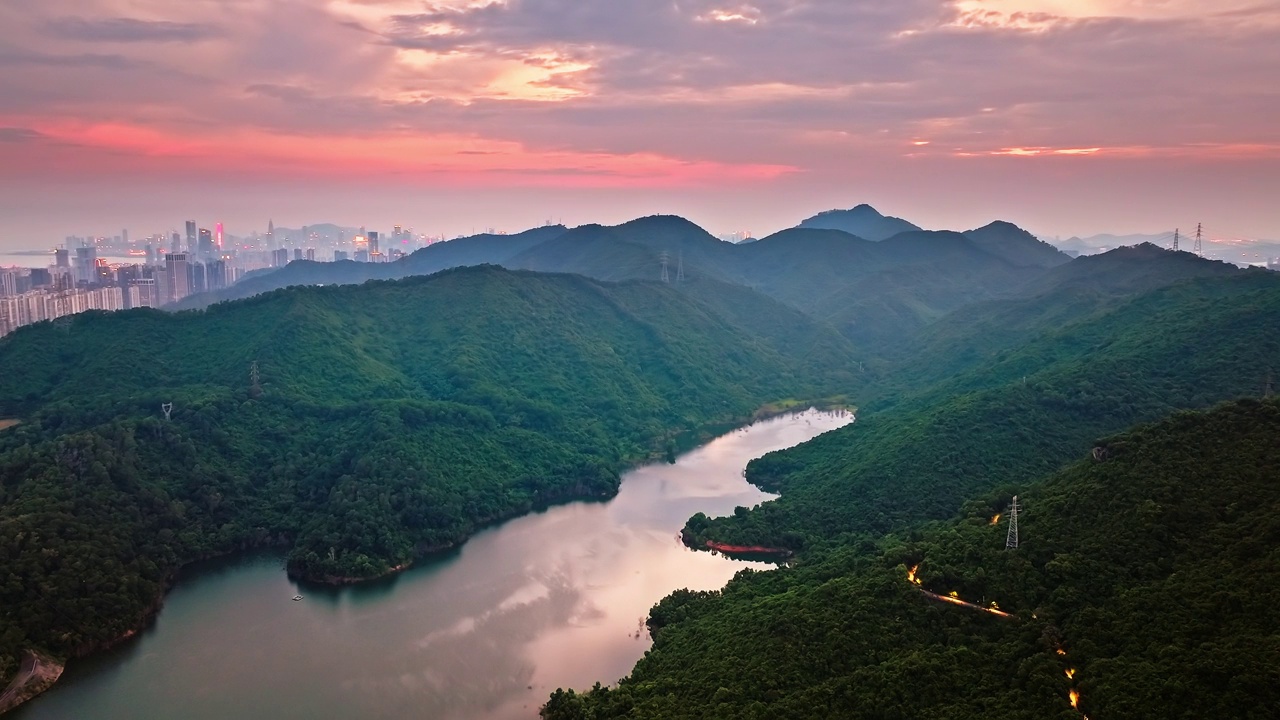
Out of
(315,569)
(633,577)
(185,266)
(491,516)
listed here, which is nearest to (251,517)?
(315,569)

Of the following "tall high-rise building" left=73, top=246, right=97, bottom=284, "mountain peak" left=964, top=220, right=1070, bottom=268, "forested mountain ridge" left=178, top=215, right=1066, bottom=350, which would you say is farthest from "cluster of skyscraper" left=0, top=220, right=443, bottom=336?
"mountain peak" left=964, top=220, right=1070, bottom=268

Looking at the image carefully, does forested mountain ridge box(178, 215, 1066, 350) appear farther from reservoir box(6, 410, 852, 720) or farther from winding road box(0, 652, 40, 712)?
winding road box(0, 652, 40, 712)

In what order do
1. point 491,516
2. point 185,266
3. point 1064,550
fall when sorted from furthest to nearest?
1. point 185,266
2. point 491,516
3. point 1064,550

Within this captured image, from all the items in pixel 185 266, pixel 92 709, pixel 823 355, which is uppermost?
pixel 185 266

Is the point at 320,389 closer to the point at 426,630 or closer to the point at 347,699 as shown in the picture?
the point at 426,630

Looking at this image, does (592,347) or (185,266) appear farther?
(185,266)

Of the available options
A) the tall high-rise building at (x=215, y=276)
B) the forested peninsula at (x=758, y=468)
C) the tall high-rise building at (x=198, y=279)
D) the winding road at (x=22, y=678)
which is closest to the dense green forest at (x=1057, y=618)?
the forested peninsula at (x=758, y=468)
